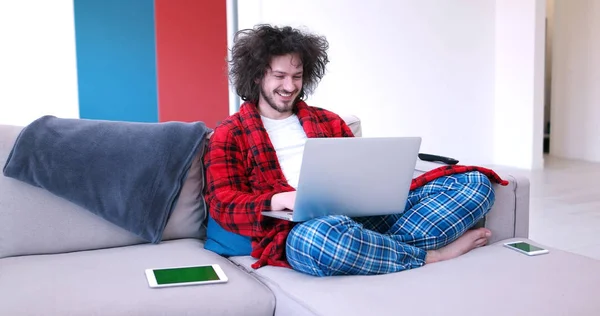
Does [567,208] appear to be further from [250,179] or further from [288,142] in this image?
[250,179]

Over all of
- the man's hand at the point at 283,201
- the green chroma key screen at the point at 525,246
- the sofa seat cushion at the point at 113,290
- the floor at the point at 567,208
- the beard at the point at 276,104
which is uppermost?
the beard at the point at 276,104

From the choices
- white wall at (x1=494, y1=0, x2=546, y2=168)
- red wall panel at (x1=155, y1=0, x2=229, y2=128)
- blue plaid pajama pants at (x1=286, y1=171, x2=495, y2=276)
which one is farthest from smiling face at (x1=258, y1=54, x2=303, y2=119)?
white wall at (x1=494, y1=0, x2=546, y2=168)

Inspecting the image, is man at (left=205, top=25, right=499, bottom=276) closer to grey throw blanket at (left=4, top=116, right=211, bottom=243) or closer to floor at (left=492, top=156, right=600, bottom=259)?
grey throw blanket at (left=4, top=116, right=211, bottom=243)

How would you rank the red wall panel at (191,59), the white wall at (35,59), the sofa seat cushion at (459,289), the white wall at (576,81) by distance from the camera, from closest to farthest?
the sofa seat cushion at (459,289), the white wall at (35,59), the red wall panel at (191,59), the white wall at (576,81)

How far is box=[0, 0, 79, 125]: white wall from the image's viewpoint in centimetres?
444

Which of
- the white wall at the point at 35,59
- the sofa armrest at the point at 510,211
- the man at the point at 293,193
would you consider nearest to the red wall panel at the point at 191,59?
the white wall at the point at 35,59

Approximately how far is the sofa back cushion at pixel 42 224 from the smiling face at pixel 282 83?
25.3 inches

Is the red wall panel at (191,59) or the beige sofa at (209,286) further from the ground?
the red wall panel at (191,59)

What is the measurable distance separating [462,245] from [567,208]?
259cm

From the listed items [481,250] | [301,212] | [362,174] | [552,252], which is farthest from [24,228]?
[552,252]

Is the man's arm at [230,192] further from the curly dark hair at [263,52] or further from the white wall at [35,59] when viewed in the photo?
the white wall at [35,59]

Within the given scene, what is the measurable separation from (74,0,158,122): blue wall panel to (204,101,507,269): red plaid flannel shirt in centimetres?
288

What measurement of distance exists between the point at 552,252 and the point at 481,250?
0.68 feet

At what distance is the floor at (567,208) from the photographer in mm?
3316
